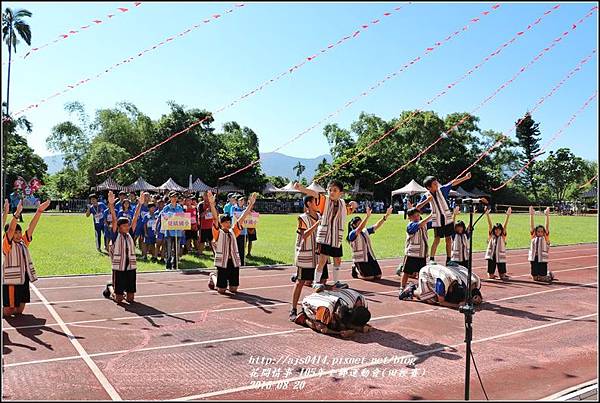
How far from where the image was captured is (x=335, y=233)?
814 cm

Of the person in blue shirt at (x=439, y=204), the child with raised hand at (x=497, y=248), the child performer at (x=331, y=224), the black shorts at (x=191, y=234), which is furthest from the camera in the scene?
the black shorts at (x=191, y=234)

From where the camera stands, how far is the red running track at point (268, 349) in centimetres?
547

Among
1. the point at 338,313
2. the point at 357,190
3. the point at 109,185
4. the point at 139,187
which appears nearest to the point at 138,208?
the point at 338,313

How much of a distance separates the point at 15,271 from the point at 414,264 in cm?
723

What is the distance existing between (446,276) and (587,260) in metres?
11.0

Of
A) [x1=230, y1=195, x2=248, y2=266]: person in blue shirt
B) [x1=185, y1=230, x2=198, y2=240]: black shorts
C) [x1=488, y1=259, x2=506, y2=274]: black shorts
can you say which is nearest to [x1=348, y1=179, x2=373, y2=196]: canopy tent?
[x1=185, y1=230, x2=198, y2=240]: black shorts

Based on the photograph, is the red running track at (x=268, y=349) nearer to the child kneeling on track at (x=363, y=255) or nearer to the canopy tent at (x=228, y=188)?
the child kneeling on track at (x=363, y=255)

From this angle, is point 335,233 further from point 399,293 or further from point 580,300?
point 580,300

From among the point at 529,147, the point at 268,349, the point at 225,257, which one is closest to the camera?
→ the point at 268,349

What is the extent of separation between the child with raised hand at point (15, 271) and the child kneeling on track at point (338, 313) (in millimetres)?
4479

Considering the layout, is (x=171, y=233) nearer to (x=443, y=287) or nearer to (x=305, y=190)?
(x=305, y=190)

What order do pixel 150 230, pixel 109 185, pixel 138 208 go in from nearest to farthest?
1. pixel 138 208
2. pixel 150 230
3. pixel 109 185

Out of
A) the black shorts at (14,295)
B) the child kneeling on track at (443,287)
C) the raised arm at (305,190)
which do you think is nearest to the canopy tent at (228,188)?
the child kneeling on track at (443,287)

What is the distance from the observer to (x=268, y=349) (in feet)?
22.3
